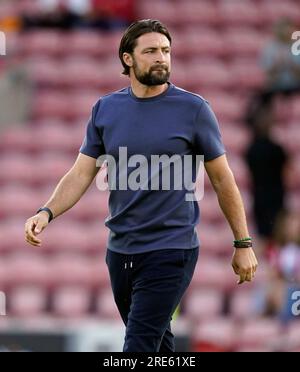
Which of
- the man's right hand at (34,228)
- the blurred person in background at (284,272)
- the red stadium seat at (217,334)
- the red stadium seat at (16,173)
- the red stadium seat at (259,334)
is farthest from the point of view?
the red stadium seat at (16,173)

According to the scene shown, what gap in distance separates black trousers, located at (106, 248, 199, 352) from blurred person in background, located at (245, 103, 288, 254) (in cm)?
510

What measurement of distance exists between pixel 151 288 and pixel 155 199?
327mm

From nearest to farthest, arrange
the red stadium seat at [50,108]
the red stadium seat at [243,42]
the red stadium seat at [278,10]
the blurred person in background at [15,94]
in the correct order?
the blurred person in background at [15,94] → the red stadium seat at [50,108] → the red stadium seat at [243,42] → the red stadium seat at [278,10]

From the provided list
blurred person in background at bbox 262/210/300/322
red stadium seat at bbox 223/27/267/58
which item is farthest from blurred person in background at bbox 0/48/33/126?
blurred person in background at bbox 262/210/300/322

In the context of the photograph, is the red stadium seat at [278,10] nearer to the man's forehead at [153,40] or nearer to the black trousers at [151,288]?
Result: the man's forehead at [153,40]

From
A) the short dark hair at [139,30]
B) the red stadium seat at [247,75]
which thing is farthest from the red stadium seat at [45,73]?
the short dark hair at [139,30]

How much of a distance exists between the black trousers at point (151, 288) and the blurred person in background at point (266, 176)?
16.7 feet

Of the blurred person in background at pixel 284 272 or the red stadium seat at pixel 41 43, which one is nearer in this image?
the blurred person in background at pixel 284 272

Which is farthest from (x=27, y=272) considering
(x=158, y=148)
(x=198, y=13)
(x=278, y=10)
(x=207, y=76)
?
(x=158, y=148)

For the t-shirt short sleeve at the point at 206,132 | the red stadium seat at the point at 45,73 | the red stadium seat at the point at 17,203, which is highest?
the red stadium seat at the point at 45,73

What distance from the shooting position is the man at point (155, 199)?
186 inches

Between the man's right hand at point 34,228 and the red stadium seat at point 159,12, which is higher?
the red stadium seat at point 159,12
